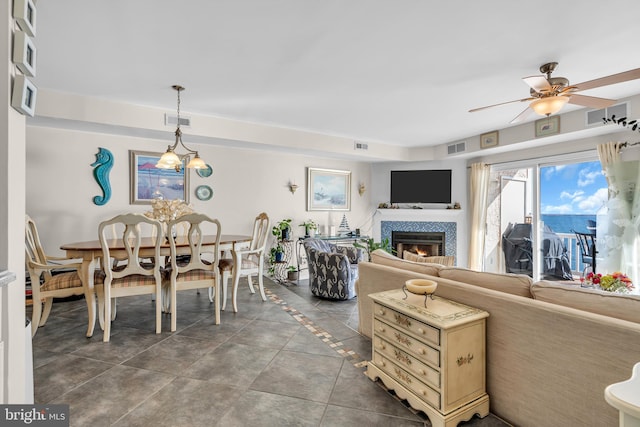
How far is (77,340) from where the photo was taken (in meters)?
2.71

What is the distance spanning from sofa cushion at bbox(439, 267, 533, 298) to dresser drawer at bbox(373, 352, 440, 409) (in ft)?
2.26

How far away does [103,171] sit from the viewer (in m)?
4.16

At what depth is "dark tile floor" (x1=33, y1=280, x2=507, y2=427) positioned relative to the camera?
178 centimetres

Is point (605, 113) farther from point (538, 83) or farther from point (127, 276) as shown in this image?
point (127, 276)

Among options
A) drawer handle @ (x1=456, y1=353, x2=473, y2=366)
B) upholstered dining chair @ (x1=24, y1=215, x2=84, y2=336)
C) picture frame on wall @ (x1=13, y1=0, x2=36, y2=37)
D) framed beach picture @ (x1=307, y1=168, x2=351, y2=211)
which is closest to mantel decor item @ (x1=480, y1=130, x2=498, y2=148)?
framed beach picture @ (x1=307, y1=168, x2=351, y2=211)

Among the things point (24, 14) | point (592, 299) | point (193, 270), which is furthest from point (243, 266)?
point (592, 299)

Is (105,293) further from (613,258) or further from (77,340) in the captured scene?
(613,258)

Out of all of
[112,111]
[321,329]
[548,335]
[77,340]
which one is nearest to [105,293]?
[77,340]

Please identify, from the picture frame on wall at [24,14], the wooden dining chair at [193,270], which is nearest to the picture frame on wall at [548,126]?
the wooden dining chair at [193,270]

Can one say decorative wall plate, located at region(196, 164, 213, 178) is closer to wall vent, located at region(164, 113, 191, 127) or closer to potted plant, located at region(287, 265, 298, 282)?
wall vent, located at region(164, 113, 191, 127)

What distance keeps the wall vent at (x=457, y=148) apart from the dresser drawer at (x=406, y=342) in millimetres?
4575

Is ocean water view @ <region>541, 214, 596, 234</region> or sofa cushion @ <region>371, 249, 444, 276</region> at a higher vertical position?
ocean water view @ <region>541, 214, 596, 234</region>

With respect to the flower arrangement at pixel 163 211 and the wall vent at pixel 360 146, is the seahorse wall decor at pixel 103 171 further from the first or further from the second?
the wall vent at pixel 360 146

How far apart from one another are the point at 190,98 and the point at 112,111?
970 mm
